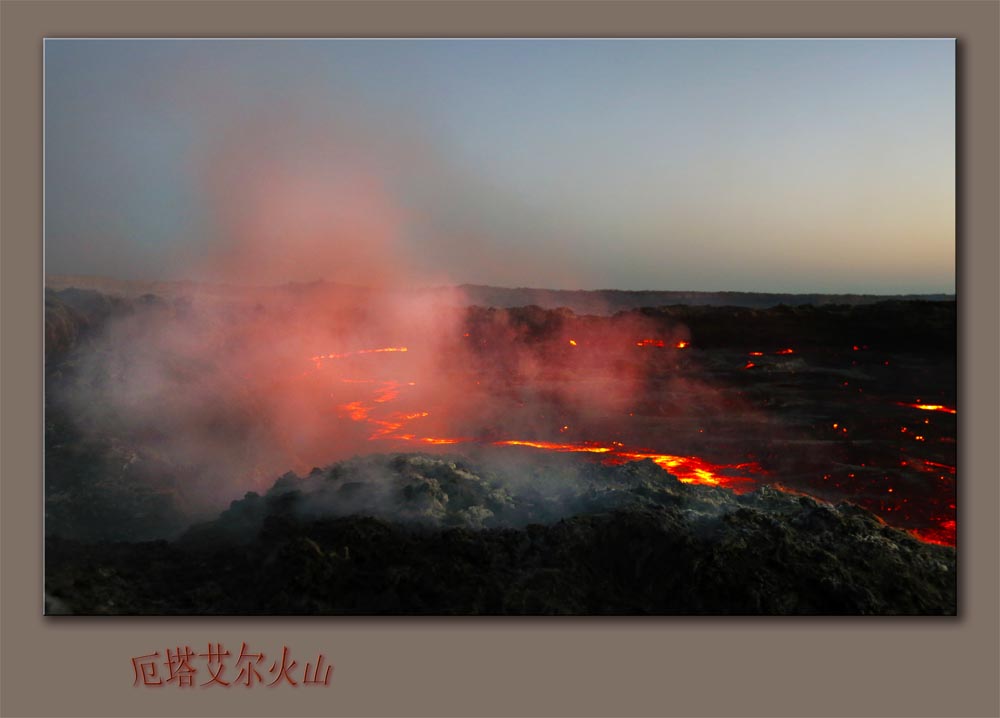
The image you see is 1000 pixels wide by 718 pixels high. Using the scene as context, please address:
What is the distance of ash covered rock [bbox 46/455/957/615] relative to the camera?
357 centimetres

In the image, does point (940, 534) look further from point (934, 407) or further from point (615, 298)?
point (615, 298)

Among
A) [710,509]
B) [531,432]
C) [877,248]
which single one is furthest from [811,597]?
[877,248]

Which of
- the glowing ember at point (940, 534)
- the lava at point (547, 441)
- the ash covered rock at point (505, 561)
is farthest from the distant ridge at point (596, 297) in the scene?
Answer: the glowing ember at point (940, 534)

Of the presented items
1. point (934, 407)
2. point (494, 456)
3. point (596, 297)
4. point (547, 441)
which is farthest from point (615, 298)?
point (934, 407)

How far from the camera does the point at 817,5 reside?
372 cm

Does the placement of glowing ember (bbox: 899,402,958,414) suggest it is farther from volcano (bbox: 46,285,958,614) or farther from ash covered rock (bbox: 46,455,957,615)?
ash covered rock (bbox: 46,455,957,615)

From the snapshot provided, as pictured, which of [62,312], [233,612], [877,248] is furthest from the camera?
[877,248]

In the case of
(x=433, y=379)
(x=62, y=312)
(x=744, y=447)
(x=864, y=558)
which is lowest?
(x=864, y=558)

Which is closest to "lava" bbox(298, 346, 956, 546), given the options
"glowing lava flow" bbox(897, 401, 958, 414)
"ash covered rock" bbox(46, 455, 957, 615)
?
"ash covered rock" bbox(46, 455, 957, 615)

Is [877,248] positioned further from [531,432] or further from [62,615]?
[62,615]

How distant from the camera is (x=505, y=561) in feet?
12.1

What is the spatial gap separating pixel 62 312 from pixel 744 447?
171 inches

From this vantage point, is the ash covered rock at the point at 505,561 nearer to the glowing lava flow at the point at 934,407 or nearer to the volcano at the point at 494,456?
the volcano at the point at 494,456

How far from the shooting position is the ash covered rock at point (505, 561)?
357cm
